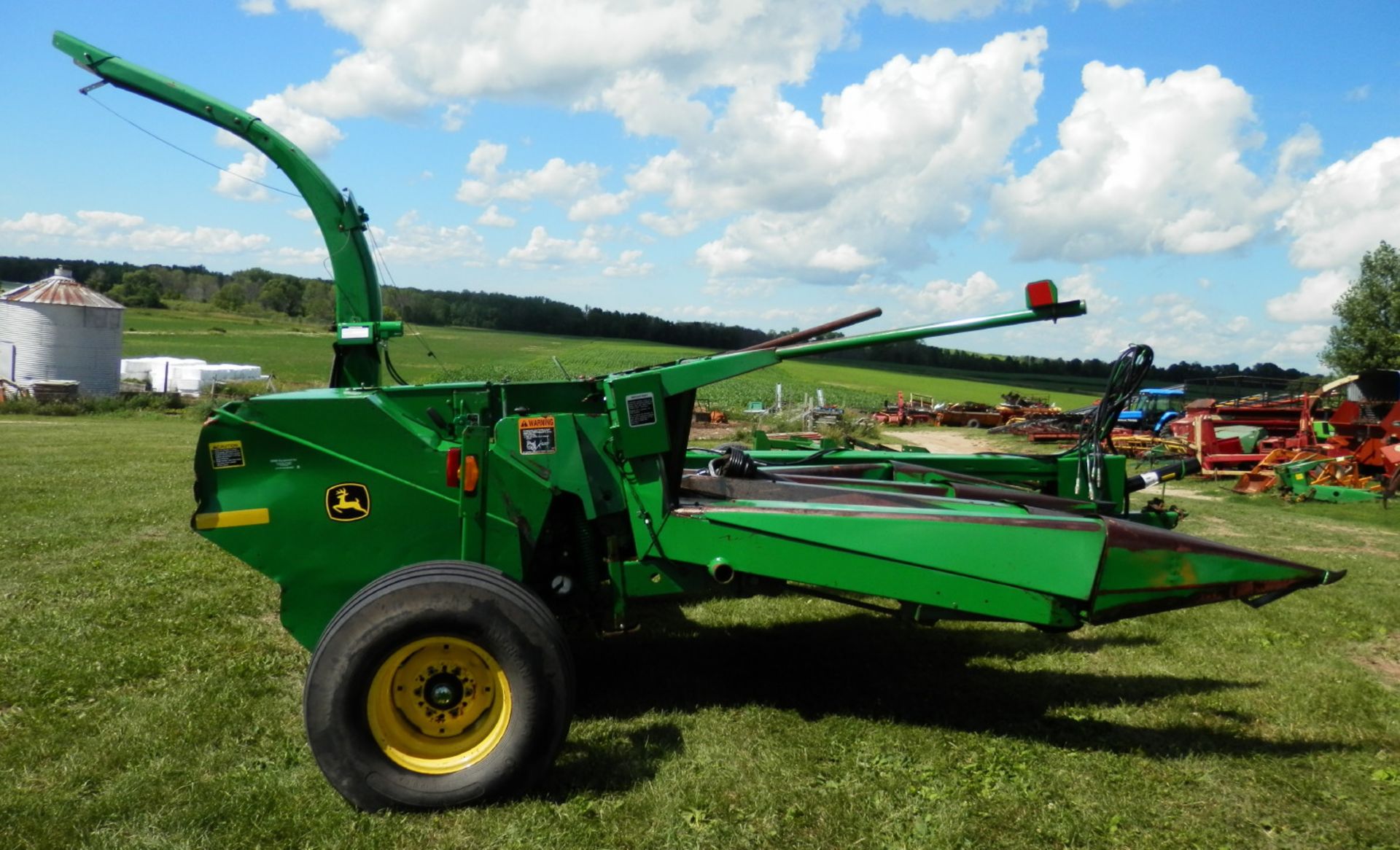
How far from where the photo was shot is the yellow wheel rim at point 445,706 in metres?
4.07

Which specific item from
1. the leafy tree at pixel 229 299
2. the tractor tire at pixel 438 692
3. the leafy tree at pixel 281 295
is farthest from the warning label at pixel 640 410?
the leafy tree at pixel 229 299

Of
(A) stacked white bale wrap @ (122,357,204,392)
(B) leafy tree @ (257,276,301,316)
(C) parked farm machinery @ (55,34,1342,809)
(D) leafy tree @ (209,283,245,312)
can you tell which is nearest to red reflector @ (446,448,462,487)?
(C) parked farm machinery @ (55,34,1342,809)

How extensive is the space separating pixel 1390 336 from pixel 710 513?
48.3 m

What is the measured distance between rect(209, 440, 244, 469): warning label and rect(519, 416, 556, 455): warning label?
1254mm

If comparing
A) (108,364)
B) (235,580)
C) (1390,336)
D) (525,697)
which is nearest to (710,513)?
(525,697)

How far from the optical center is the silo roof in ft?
106

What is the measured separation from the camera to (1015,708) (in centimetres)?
549

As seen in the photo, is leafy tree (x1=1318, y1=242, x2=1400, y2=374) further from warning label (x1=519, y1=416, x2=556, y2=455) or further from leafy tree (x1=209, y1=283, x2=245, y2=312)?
leafy tree (x1=209, y1=283, x2=245, y2=312)

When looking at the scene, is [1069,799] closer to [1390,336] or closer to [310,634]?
[310,634]

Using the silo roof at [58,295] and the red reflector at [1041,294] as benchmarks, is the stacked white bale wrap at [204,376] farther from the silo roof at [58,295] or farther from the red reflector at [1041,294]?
the red reflector at [1041,294]

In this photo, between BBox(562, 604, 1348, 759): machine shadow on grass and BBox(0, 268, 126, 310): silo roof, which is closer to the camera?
→ BBox(562, 604, 1348, 759): machine shadow on grass

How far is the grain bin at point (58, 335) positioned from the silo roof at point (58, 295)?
0.02 m

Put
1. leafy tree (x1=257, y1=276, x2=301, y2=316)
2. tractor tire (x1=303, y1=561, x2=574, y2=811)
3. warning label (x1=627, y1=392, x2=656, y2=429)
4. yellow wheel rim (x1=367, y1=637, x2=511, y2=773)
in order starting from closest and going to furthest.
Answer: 1. tractor tire (x1=303, y1=561, x2=574, y2=811)
2. yellow wheel rim (x1=367, y1=637, x2=511, y2=773)
3. warning label (x1=627, y1=392, x2=656, y2=429)
4. leafy tree (x1=257, y1=276, x2=301, y2=316)

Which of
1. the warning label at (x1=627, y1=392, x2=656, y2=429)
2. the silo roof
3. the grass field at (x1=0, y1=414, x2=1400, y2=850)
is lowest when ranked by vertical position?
the grass field at (x1=0, y1=414, x2=1400, y2=850)
